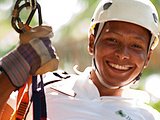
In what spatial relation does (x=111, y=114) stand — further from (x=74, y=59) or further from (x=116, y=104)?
(x=74, y=59)

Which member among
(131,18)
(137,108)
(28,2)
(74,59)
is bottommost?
(74,59)

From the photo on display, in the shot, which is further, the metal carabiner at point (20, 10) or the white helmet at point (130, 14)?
the white helmet at point (130, 14)

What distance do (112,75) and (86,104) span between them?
0.66 ft

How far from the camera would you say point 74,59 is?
26.7 feet

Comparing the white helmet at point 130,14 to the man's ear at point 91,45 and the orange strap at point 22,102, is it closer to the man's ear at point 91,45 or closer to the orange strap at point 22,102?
the man's ear at point 91,45

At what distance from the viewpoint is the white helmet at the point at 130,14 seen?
3.06 m

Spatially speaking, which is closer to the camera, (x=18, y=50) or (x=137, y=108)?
(x=18, y=50)

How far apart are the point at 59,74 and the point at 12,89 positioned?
752 mm

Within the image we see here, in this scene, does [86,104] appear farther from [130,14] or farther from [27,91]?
[130,14]

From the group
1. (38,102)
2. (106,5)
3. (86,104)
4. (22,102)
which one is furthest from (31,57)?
(106,5)

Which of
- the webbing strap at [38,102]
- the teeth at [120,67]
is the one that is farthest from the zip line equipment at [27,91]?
the teeth at [120,67]

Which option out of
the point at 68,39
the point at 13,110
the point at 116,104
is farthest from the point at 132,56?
the point at 68,39

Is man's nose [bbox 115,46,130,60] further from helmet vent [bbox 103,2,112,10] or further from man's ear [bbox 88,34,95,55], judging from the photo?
helmet vent [bbox 103,2,112,10]

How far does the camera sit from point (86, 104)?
2939 millimetres
